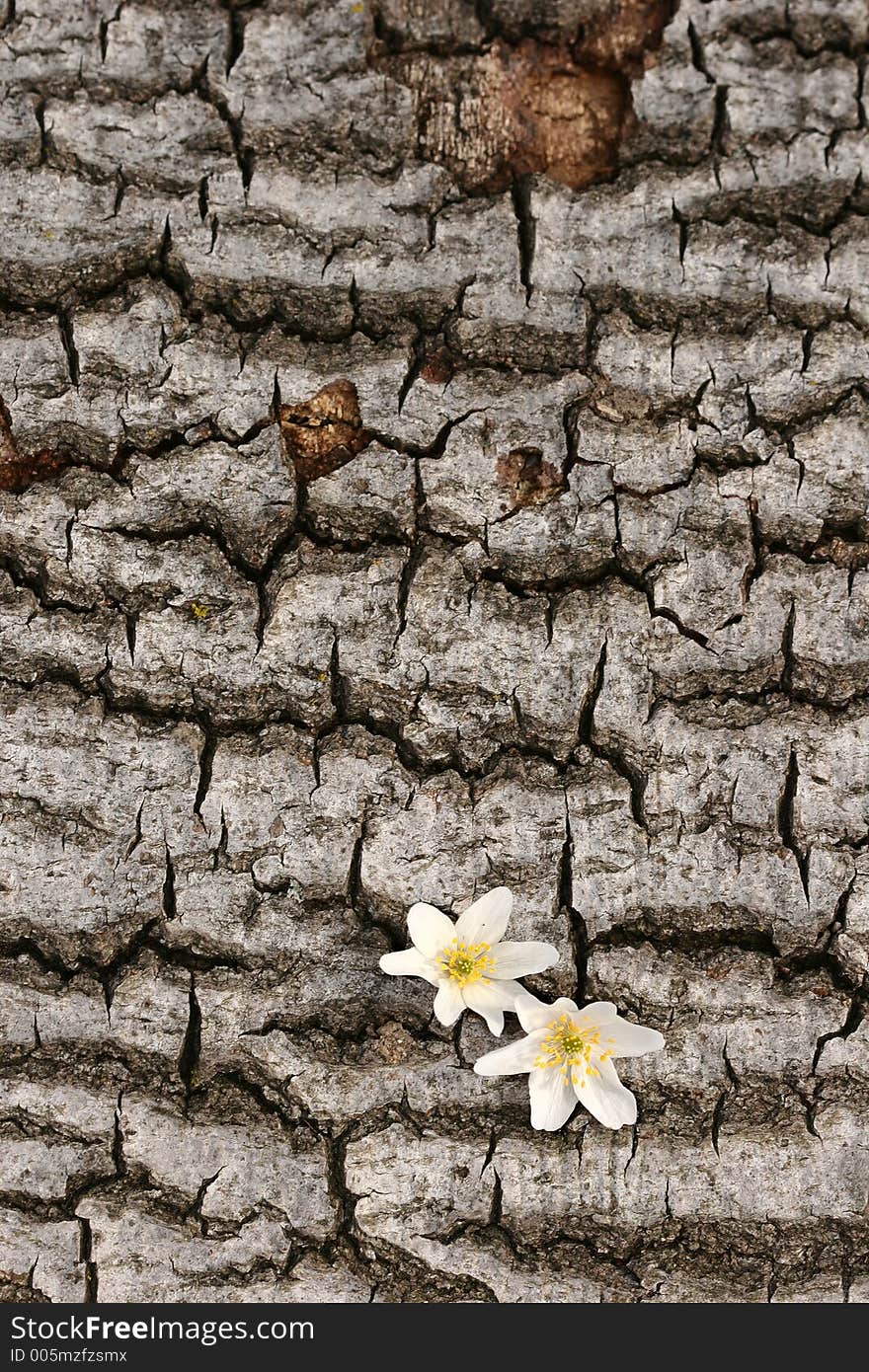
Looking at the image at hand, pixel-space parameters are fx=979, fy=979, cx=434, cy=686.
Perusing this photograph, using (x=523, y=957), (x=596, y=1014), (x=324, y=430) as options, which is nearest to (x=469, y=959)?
(x=523, y=957)

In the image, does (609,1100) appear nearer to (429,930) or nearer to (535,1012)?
(535,1012)

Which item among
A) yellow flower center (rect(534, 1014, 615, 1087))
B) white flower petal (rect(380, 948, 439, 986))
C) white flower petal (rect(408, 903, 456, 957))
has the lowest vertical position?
yellow flower center (rect(534, 1014, 615, 1087))

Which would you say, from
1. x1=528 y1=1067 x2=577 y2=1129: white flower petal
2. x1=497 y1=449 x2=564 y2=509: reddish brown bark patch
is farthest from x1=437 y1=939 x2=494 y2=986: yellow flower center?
x1=497 y1=449 x2=564 y2=509: reddish brown bark patch

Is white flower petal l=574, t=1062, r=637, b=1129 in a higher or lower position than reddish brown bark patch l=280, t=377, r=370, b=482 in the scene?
lower

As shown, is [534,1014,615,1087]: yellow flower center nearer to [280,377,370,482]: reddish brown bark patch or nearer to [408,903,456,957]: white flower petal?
[408,903,456,957]: white flower petal

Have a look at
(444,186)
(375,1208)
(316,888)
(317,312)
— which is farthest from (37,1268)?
(444,186)
